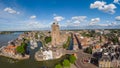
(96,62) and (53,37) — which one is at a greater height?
(53,37)

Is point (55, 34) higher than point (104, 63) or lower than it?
higher

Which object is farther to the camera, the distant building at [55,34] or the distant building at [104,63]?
the distant building at [55,34]

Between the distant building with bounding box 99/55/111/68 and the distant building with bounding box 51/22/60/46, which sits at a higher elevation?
the distant building with bounding box 51/22/60/46

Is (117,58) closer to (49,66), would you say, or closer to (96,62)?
(96,62)

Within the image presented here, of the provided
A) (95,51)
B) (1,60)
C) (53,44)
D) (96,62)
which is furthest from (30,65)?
(53,44)

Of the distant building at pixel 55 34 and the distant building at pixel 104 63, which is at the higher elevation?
the distant building at pixel 55 34

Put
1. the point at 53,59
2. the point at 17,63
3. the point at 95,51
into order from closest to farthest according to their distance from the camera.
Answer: the point at 17,63 → the point at 53,59 → the point at 95,51

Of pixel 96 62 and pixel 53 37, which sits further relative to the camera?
pixel 53 37

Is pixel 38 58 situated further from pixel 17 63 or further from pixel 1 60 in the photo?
pixel 1 60

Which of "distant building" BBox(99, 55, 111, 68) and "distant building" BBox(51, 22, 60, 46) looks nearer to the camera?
"distant building" BBox(99, 55, 111, 68)

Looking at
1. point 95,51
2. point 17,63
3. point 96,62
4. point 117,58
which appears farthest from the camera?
point 95,51

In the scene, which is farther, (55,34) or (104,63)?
(55,34)
